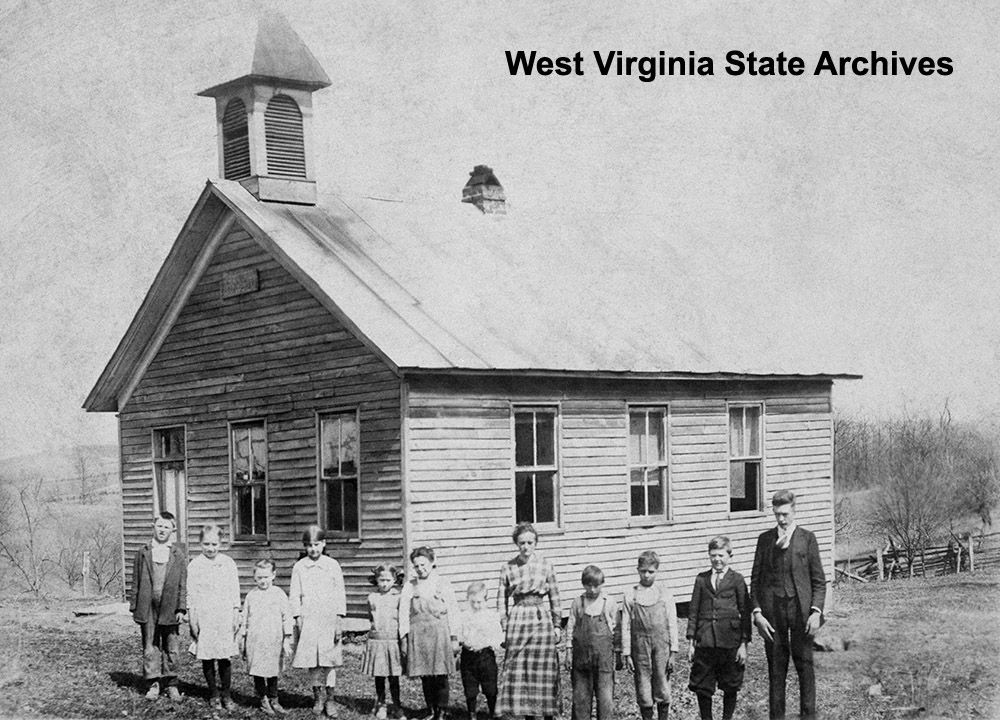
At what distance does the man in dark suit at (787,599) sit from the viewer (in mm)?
10930

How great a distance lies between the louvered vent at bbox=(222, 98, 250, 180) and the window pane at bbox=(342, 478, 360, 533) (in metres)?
5.29

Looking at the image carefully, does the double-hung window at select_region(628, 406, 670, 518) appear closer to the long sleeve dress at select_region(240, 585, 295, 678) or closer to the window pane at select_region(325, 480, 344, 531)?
the window pane at select_region(325, 480, 344, 531)

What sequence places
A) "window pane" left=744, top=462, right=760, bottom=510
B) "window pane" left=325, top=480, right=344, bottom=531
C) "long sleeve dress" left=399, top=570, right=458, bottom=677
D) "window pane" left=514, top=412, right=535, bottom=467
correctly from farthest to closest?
"window pane" left=744, top=462, right=760, bottom=510 → "window pane" left=514, top=412, right=535, bottom=467 → "window pane" left=325, top=480, right=344, bottom=531 → "long sleeve dress" left=399, top=570, right=458, bottom=677

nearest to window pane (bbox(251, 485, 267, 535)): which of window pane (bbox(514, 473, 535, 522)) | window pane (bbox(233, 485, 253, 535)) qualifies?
window pane (bbox(233, 485, 253, 535))

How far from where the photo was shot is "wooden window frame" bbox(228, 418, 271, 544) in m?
18.2

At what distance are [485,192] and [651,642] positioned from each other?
38.3 ft

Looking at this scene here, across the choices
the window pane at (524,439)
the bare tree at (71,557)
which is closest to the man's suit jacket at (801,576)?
the window pane at (524,439)

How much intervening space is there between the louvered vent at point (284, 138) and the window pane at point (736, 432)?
7386 millimetres

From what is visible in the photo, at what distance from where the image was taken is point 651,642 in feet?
37.4

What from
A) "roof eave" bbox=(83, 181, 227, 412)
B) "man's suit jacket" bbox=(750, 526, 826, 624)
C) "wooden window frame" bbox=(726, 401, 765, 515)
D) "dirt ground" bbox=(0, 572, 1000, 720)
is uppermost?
"roof eave" bbox=(83, 181, 227, 412)

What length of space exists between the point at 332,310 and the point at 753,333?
7.44m

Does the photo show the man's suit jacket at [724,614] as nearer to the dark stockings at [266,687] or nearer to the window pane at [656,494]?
the dark stockings at [266,687]

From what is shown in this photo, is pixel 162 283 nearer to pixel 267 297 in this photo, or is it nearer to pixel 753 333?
pixel 267 297

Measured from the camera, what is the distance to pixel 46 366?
113ft
